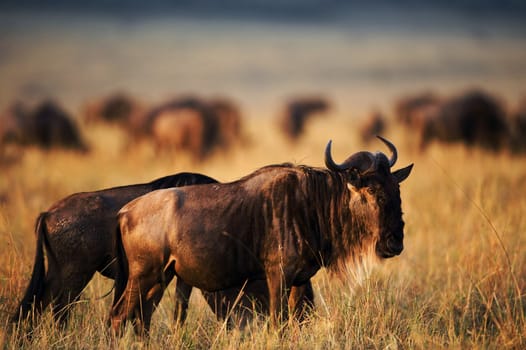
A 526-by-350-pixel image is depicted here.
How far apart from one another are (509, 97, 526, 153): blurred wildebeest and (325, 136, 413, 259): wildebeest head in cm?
1299

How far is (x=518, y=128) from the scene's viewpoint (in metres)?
19.2

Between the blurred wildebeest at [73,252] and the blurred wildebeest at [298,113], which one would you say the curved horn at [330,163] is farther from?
the blurred wildebeest at [298,113]

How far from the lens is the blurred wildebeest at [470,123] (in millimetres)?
18156

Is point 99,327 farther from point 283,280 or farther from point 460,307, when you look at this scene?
point 460,307

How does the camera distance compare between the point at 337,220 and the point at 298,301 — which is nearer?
the point at 337,220

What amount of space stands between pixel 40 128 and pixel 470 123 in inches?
470

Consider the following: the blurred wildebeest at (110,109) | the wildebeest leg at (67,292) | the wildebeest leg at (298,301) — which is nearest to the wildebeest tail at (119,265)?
the wildebeest leg at (67,292)

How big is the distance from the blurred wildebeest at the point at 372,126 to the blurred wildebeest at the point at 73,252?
21623mm

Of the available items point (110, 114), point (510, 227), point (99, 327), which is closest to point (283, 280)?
point (99, 327)

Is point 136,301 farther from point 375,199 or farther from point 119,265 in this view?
point 375,199

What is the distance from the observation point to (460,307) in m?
5.70

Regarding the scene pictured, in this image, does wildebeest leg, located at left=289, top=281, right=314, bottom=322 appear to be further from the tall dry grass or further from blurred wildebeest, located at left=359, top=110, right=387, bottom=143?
blurred wildebeest, located at left=359, top=110, right=387, bottom=143

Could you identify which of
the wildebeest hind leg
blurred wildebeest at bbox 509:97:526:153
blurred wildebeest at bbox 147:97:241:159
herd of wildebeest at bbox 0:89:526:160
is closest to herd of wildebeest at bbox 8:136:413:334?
the wildebeest hind leg

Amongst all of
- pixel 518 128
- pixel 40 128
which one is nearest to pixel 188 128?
pixel 40 128
